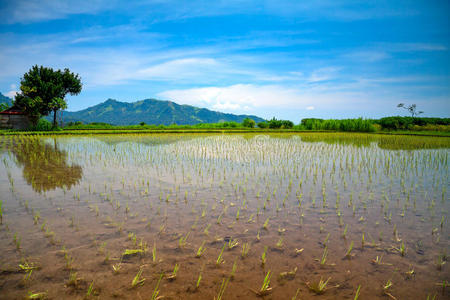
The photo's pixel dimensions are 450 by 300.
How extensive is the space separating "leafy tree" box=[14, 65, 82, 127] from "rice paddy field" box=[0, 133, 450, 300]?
1260 inches

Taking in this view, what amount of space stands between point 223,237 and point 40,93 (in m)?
39.0

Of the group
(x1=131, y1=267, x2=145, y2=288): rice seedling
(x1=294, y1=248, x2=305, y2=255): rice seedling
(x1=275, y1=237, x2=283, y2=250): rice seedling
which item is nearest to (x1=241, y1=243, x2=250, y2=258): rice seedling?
(x1=275, y1=237, x2=283, y2=250): rice seedling

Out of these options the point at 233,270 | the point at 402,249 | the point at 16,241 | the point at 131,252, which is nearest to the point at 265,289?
the point at 233,270

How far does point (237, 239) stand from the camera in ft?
10.5

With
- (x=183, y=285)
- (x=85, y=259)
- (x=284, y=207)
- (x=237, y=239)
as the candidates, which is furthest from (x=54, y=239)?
(x=284, y=207)

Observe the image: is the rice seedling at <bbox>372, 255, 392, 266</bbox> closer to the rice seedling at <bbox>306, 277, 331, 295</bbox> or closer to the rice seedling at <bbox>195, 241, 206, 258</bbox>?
the rice seedling at <bbox>306, 277, 331, 295</bbox>

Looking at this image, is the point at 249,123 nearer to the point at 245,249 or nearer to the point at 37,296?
the point at 245,249

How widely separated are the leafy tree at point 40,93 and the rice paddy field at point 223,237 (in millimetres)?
32012

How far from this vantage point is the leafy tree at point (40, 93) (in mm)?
31359

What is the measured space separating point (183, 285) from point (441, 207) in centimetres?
494

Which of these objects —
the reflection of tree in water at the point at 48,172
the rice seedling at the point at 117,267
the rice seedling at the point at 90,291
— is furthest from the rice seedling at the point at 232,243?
the reflection of tree in water at the point at 48,172

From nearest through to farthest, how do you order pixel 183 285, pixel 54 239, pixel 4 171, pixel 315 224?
1. pixel 183 285
2. pixel 54 239
3. pixel 315 224
4. pixel 4 171

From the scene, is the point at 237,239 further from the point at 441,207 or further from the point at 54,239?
the point at 441,207

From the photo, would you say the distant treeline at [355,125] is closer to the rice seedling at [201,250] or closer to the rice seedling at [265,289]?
the rice seedling at [201,250]
